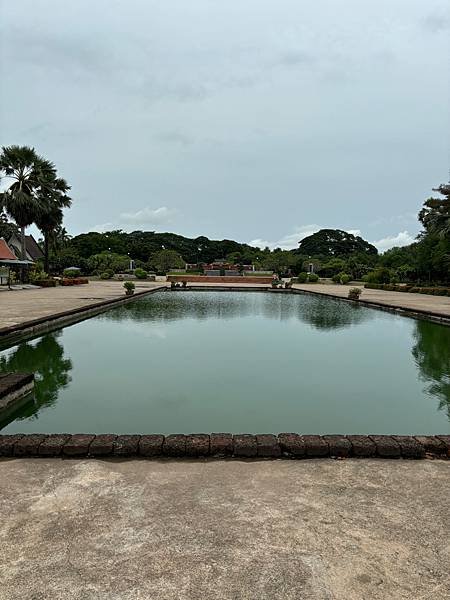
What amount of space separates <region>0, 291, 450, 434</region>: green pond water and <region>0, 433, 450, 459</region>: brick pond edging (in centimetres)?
132

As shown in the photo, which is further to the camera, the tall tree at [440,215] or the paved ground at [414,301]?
the tall tree at [440,215]

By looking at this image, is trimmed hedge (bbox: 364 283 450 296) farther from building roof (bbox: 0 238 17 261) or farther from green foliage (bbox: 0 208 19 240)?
A: green foliage (bbox: 0 208 19 240)

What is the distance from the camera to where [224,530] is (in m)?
2.42

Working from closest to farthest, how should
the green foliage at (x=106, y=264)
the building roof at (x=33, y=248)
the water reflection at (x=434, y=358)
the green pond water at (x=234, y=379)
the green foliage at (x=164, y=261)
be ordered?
the green pond water at (x=234, y=379)
the water reflection at (x=434, y=358)
the green foliage at (x=106, y=264)
the building roof at (x=33, y=248)
the green foliage at (x=164, y=261)

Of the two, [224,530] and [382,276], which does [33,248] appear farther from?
[224,530]

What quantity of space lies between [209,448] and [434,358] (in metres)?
7.14

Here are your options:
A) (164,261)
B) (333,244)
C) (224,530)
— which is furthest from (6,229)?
(333,244)

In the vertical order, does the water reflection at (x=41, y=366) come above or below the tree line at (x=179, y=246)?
below

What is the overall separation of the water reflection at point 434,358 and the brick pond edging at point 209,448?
8.52 ft

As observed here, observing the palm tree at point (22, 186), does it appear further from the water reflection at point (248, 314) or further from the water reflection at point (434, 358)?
the water reflection at point (434, 358)

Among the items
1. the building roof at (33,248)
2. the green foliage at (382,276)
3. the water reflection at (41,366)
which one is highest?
the building roof at (33,248)

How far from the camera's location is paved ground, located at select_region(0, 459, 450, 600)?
198 centimetres

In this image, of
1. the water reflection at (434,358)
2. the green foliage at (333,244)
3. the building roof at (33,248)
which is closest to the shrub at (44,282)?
the water reflection at (434,358)

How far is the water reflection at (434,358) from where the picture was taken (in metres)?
6.66
